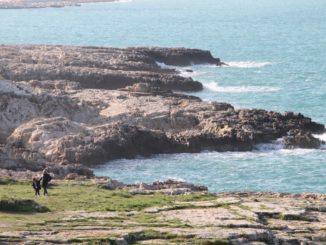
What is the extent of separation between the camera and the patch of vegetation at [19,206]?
28.0 meters

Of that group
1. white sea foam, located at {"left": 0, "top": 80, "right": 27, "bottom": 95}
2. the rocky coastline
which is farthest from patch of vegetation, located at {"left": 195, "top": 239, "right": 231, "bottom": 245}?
white sea foam, located at {"left": 0, "top": 80, "right": 27, "bottom": 95}

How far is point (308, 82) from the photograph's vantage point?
86.0 meters

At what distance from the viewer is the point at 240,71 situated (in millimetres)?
94938

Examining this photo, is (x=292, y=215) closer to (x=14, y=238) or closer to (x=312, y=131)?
(x=14, y=238)

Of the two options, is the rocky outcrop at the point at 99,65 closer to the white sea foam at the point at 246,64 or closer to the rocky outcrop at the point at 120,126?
the white sea foam at the point at 246,64

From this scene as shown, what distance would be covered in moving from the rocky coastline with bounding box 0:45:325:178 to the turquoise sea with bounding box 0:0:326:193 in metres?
1.03

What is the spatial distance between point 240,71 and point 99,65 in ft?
61.5

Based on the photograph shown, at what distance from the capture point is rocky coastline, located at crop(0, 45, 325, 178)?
161ft

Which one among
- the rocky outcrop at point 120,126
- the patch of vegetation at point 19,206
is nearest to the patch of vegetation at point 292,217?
the patch of vegetation at point 19,206

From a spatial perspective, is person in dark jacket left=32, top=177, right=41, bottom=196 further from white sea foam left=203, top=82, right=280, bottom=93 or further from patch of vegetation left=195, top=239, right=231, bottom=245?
white sea foam left=203, top=82, right=280, bottom=93

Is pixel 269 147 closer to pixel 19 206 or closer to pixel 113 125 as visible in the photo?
pixel 113 125

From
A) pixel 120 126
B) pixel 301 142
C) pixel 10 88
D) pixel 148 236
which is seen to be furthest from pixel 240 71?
pixel 148 236

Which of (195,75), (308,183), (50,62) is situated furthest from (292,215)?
(195,75)

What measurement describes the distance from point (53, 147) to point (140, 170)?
183 inches
